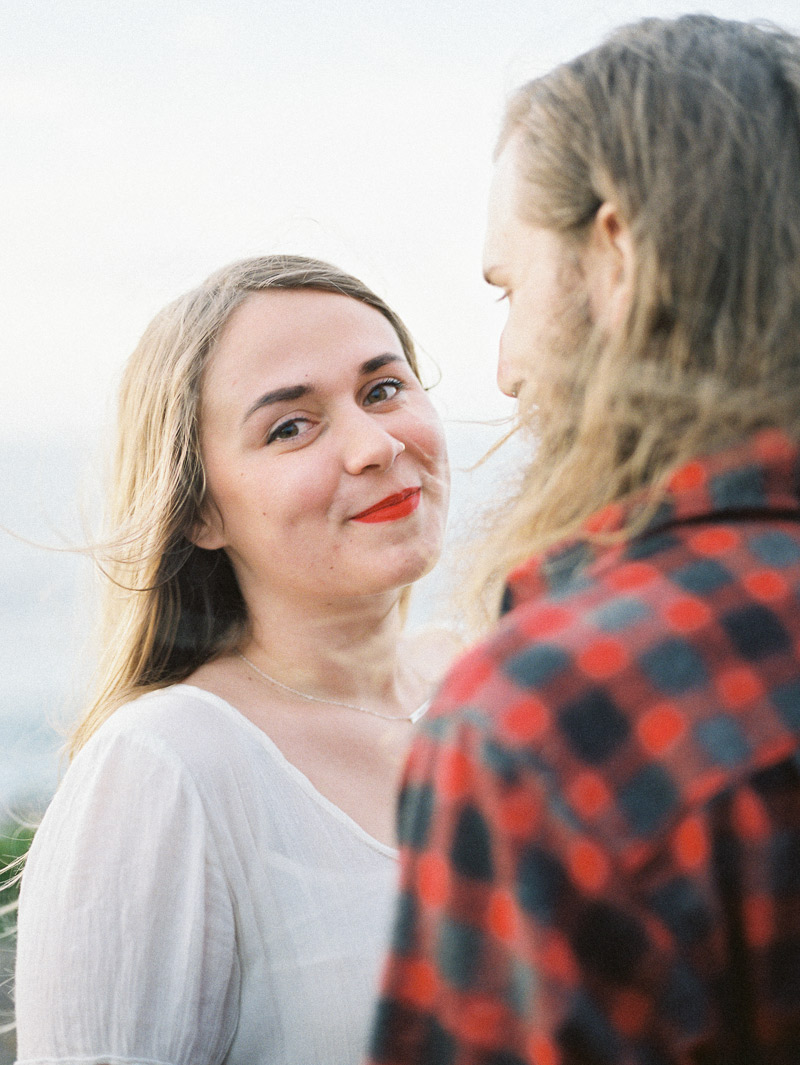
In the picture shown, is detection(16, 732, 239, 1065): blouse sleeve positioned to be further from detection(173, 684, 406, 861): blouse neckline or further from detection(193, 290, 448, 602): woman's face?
detection(193, 290, 448, 602): woman's face

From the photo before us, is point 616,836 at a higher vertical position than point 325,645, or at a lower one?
higher

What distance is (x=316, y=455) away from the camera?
66.1 inches

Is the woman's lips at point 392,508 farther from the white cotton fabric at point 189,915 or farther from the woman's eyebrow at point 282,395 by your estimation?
the white cotton fabric at point 189,915

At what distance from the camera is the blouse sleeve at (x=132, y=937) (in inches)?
54.4

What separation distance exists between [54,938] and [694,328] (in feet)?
4.10

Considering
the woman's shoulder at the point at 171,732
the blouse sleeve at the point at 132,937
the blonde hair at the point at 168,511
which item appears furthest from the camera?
the blonde hair at the point at 168,511

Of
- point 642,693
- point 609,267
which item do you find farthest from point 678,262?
point 642,693

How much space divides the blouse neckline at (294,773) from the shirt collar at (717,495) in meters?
0.93

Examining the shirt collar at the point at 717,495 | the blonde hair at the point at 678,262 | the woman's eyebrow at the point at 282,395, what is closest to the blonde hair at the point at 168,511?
the woman's eyebrow at the point at 282,395

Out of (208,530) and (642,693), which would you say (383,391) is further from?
(642,693)

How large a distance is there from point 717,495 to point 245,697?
118 centimetres

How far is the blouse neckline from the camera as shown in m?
1.56

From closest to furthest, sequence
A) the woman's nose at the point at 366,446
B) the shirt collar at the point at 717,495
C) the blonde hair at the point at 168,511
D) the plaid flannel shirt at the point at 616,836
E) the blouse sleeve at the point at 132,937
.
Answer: the plaid flannel shirt at the point at 616,836 < the shirt collar at the point at 717,495 < the blouse sleeve at the point at 132,937 < the woman's nose at the point at 366,446 < the blonde hair at the point at 168,511

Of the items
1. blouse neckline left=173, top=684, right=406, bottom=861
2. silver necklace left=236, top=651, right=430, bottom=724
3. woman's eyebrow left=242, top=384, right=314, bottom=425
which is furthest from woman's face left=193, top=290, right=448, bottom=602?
blouse neckline left=173, top=684, right=406, bottom=861
